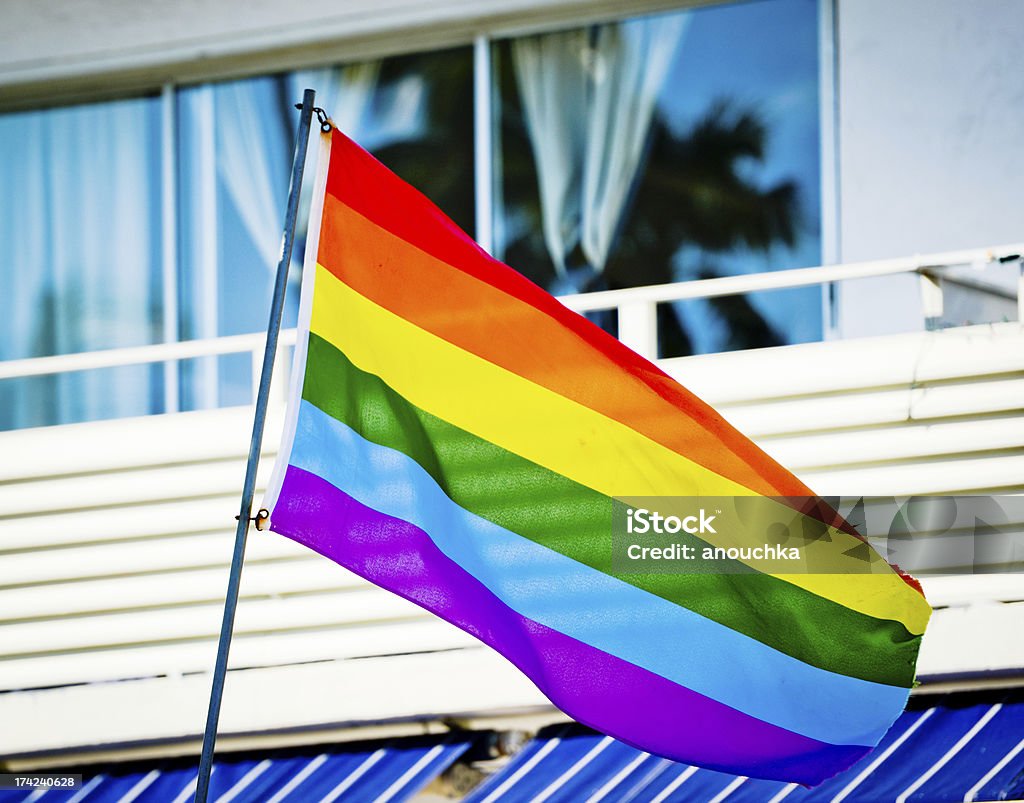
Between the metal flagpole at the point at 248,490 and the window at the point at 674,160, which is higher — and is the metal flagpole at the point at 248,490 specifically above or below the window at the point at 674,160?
below

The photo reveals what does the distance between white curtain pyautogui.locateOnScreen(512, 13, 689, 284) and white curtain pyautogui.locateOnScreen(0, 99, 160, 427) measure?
2.50m

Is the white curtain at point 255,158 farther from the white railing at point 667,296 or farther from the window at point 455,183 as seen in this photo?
the white railing at point 667,296

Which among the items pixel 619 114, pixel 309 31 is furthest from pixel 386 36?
pixel 619 114

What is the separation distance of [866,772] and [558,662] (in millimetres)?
2560

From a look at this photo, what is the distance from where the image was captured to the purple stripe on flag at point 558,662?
408 cm

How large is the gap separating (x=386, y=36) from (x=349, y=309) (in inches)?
187

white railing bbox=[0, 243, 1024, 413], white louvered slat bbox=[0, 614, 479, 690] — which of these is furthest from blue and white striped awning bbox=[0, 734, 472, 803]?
white railing bbox=[0, 243, 1024, 413]

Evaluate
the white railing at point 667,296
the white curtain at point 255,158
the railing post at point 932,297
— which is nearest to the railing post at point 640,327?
the white railing at point 667,296

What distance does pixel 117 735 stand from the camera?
7164mm

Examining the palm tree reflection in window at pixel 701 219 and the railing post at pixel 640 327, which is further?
the palm tree reflection in window at pixel 701 219

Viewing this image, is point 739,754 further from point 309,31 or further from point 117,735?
point 309,31

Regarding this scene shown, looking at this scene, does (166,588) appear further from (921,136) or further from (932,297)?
(921,136)

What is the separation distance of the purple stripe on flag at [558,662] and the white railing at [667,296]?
102 inches

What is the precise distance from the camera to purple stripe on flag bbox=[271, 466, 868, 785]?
408 centimetres
